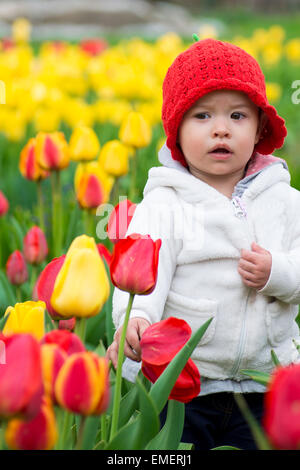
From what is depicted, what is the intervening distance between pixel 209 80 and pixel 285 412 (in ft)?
2.81

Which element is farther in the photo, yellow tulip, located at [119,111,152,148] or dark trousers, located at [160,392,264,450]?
yellow tulip, located at [119,111,152,148]

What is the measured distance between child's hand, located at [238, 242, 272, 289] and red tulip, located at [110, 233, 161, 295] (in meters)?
0.37

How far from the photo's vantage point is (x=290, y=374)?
642mm

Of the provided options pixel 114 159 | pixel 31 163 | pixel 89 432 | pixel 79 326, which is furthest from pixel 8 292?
pixel 89 432

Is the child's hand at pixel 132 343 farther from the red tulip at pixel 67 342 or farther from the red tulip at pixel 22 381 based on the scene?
the red tulip at pixel 22 381

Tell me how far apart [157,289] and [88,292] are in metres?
0.42

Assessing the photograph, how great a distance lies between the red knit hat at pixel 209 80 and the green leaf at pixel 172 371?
0.52 meters

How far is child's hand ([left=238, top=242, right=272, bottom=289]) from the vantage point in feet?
4.42

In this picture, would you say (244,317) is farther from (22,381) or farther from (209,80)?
(22,381)

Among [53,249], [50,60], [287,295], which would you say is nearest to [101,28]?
[50,60]


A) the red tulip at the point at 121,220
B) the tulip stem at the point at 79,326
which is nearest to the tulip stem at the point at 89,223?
the red tulip at the point at 121,220

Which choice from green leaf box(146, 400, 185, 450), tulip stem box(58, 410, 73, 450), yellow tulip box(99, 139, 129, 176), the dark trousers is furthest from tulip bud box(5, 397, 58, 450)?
yellow tulip box(99, 139, 129, 176)

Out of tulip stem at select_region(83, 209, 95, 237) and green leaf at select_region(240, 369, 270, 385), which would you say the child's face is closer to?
green leaf at select_region(240, 369, 270, 385)

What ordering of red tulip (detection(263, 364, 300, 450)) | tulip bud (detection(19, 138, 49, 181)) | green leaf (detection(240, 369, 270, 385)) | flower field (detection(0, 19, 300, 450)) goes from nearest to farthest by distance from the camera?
red tulip (detection(263, 364, 300, 450))
flower field (detection(0, 19, 300, 450))
green leaf (detection(240, 369, 270, 385))
tulip bud (detection(19, 138, 49, 181))
